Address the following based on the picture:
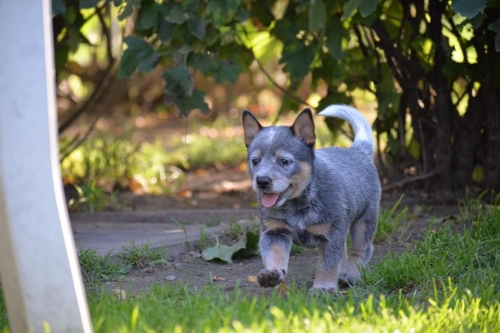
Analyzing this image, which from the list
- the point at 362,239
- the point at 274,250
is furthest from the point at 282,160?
the point at 362,239

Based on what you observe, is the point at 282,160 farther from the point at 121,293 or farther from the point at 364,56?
the point at 364,56

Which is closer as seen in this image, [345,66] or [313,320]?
[313,320]

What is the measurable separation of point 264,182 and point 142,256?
1173mm

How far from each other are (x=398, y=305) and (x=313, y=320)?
0.62 meters

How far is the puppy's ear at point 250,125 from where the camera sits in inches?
182

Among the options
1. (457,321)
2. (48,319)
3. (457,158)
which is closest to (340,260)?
(457,321)

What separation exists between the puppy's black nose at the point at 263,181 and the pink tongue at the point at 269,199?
0.36 feet

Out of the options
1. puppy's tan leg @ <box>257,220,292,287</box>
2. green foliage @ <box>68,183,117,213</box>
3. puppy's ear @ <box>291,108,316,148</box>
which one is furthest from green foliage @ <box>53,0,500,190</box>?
puppy's tan leg @ <box>257,220,292,287</box>

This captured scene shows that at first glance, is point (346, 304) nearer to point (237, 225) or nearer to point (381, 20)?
point (237, 225)

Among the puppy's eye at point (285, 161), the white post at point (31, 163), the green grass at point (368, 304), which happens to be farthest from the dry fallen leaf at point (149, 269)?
the white post at point (31, 163)

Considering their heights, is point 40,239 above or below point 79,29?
below

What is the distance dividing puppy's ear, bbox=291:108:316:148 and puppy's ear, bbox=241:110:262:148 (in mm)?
242

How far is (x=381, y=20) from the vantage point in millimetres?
6512

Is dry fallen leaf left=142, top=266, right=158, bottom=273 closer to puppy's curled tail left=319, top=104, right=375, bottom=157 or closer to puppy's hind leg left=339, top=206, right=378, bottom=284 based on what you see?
puppy's hind leg left=339, top=206, right=378, bottom=284
